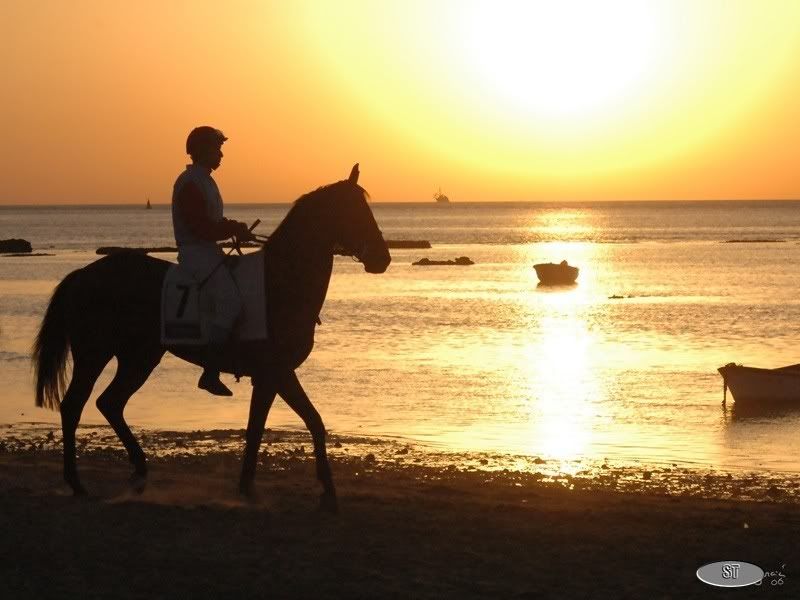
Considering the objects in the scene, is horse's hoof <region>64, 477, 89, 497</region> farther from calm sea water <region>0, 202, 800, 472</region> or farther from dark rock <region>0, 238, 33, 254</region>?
dark rock <region>0, 238, 33, 254</region>

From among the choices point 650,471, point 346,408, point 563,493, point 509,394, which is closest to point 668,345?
point 509,394

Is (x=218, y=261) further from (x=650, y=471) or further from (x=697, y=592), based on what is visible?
(x=650, y=471)

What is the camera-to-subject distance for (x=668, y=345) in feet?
114

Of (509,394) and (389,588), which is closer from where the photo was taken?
(389,588)

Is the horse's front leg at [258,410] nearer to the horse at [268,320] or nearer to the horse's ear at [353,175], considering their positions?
the horse at [268,320]

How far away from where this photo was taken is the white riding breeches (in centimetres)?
991

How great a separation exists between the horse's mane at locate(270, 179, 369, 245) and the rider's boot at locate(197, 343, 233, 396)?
1.01 m

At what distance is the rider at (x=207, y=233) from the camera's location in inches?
390

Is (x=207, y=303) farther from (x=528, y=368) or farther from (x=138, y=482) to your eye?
(x=528, y=368)

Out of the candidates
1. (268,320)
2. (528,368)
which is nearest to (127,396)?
(268,320)

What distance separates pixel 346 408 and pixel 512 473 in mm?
7810

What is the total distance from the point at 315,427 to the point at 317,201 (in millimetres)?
1795

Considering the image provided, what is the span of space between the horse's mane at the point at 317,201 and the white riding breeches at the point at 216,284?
1.66 feet

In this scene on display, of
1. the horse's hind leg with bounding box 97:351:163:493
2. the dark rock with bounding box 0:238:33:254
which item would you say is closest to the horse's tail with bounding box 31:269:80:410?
the horse's hind leg with bounding box 97:351:163:493
